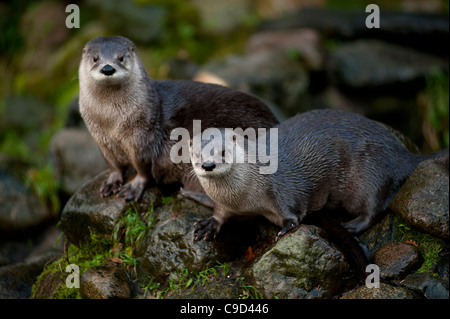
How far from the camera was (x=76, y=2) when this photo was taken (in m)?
9.40

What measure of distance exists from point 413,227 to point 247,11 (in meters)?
5.88

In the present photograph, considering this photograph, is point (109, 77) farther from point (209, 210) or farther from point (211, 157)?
point (209, 210)

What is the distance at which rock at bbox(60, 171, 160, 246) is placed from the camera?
12.1 ft

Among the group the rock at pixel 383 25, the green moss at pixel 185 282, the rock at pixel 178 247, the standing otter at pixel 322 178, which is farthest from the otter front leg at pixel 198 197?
the rock at pixel 383 25

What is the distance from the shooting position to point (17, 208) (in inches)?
216

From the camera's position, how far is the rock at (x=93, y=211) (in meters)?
3.69

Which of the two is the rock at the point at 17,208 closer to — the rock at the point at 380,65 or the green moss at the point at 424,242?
the green moss at the point at 424,242

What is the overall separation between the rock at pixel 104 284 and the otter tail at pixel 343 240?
119 centimetres

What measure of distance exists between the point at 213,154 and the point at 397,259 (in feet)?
3.90

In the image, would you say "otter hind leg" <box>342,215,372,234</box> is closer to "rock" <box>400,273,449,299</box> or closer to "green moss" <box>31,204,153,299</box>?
"rock" <box>400,273,449,299</box>

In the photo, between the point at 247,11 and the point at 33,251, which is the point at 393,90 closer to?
the point at 247,11
